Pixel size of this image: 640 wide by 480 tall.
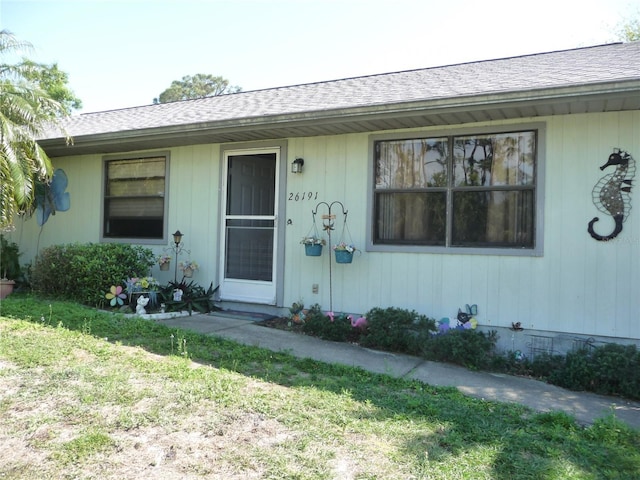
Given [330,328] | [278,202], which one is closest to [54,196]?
[278,202]

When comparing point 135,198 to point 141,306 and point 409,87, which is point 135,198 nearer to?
point 141,306

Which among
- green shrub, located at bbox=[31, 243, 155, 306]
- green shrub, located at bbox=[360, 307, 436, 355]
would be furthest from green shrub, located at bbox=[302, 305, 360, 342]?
green shrub, located at bbox=[31, 243, 155, 306]

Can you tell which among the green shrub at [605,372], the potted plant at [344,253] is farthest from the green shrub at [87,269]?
the green shrub at [605,372]

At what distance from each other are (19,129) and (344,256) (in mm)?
5357

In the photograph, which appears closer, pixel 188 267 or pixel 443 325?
pixel 443 325

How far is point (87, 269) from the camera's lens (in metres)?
6.82

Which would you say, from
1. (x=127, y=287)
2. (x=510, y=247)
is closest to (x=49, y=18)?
(x=127, y=287)

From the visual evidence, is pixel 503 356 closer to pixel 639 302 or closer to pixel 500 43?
pixel 639 302

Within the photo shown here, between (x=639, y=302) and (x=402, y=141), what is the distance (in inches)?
121

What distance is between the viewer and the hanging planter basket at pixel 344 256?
5965 mm

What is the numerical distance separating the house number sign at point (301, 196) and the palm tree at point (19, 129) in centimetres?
393

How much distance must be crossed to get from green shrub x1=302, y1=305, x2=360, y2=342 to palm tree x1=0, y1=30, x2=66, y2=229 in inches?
185

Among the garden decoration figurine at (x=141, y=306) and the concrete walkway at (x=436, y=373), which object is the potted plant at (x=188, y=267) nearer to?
the garden decoration figurine at (x=141, y=306)

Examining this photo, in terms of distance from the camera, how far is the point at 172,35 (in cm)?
981
